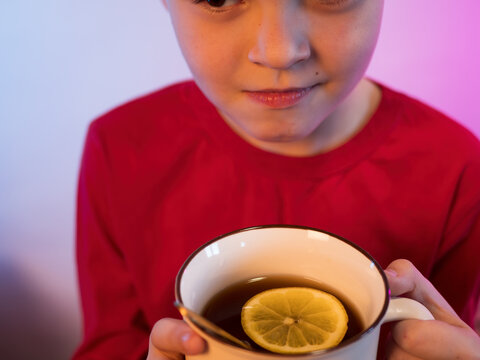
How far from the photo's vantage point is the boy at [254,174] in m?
0.73

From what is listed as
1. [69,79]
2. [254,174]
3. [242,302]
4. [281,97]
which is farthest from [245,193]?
[69,79]

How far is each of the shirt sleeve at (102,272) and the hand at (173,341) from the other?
447 millimetres

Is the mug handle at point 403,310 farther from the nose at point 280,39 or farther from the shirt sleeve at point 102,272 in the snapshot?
the shirt sleeve at point 102,272

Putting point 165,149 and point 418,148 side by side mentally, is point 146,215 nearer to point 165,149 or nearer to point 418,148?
point 165,149

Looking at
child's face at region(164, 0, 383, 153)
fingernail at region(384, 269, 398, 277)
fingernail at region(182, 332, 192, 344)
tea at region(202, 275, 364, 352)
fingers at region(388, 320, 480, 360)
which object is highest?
child's face at region(164, 0, 383, 153)

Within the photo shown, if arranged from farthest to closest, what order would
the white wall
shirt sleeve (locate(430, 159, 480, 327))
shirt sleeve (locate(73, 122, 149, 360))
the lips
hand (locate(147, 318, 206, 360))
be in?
the white wall → shirt sleeve (locate(73, 122, 149, 360)) → shirt sleeve (locate(430, 159, 480, 327)) → the lips → hand (locate(147, 318, 206, 360))

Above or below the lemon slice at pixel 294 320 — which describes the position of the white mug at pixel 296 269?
above

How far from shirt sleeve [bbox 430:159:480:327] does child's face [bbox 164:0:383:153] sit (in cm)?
33

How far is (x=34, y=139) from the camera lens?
4.57 feet

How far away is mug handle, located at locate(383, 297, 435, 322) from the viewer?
513 mm

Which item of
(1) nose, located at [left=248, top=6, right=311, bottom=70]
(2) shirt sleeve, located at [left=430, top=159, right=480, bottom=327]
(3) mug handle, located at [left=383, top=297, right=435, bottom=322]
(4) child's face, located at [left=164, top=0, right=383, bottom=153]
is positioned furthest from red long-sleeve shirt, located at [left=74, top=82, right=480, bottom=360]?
(3) mug handle, located at [left=383, top=297, right=435, bottom=322]

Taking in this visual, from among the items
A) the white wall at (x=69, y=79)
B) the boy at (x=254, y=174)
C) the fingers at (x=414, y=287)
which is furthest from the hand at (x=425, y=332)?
the white wall at (x=69, y=79)

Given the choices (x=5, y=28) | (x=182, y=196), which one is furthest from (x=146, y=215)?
(x=5, y=28)

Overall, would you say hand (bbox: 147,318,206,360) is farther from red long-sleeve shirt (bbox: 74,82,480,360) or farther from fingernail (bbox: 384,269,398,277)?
red long-sleeve shirt (bbox: 74,82,480,360)
